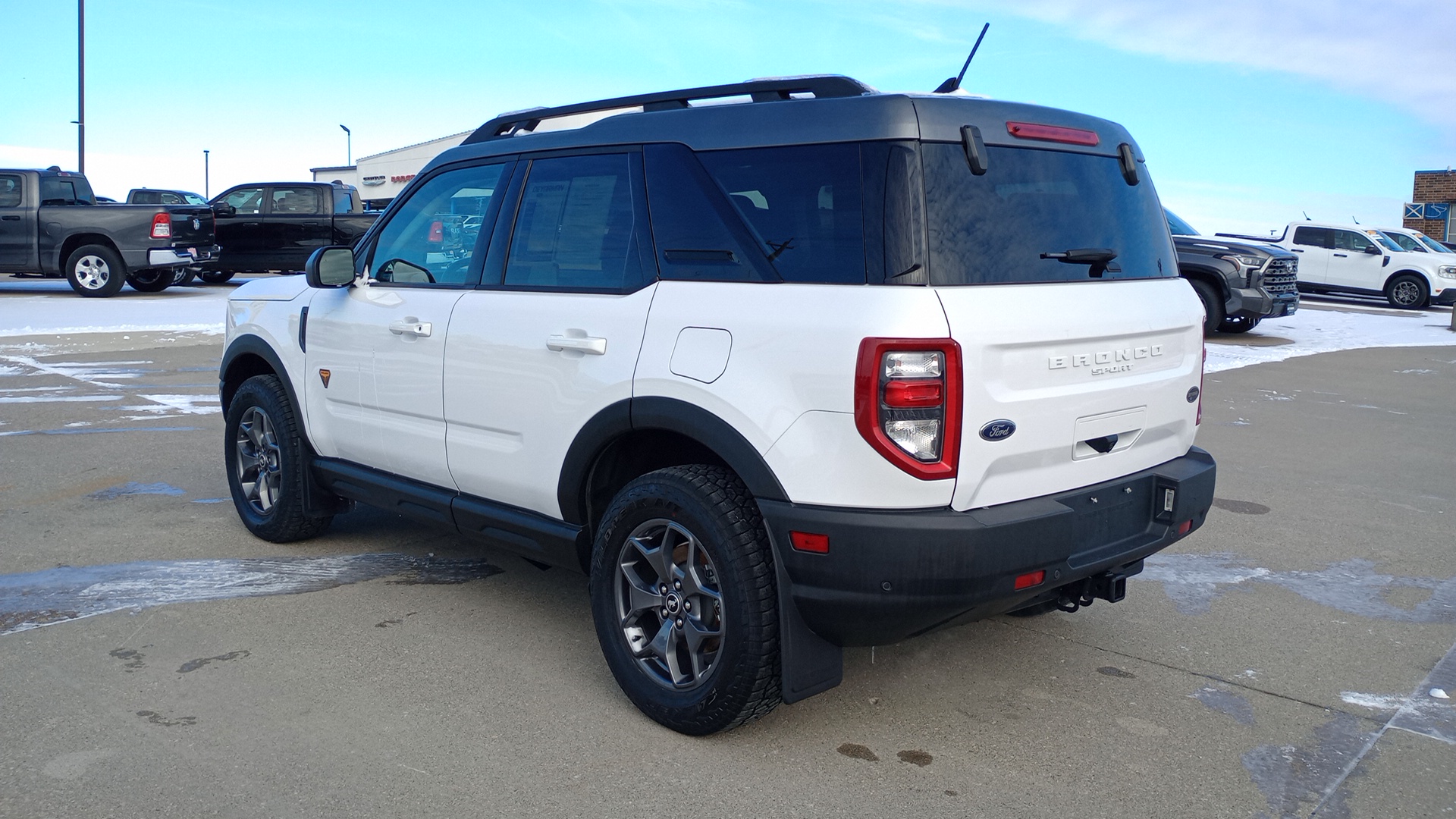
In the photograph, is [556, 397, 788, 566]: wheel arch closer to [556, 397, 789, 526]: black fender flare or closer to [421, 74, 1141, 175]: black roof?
[556, 397, 789, 526]: black fender flare

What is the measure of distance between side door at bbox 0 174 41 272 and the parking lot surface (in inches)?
558

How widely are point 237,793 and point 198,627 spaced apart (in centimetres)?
142

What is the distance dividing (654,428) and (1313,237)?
25539 millimetres

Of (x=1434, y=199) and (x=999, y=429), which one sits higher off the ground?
(x=1434, y=199)

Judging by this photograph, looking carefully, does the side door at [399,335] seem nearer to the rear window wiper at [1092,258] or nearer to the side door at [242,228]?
the rear window wiper at [1092,258]

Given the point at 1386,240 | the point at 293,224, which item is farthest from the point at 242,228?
the point at 1386,240

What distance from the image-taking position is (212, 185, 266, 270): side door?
68.3 ft

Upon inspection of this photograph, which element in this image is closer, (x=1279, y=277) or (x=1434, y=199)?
(x=1279, y=277)

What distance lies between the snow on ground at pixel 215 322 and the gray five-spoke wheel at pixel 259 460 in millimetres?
9966

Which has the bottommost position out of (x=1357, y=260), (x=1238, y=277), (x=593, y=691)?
(x=593, y=691)

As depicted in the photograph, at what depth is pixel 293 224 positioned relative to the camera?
20734 millimetres

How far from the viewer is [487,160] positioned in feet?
14.4

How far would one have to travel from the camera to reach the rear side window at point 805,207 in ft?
10.3

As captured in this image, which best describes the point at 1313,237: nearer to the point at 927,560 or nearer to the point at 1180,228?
the point at 1180,228
